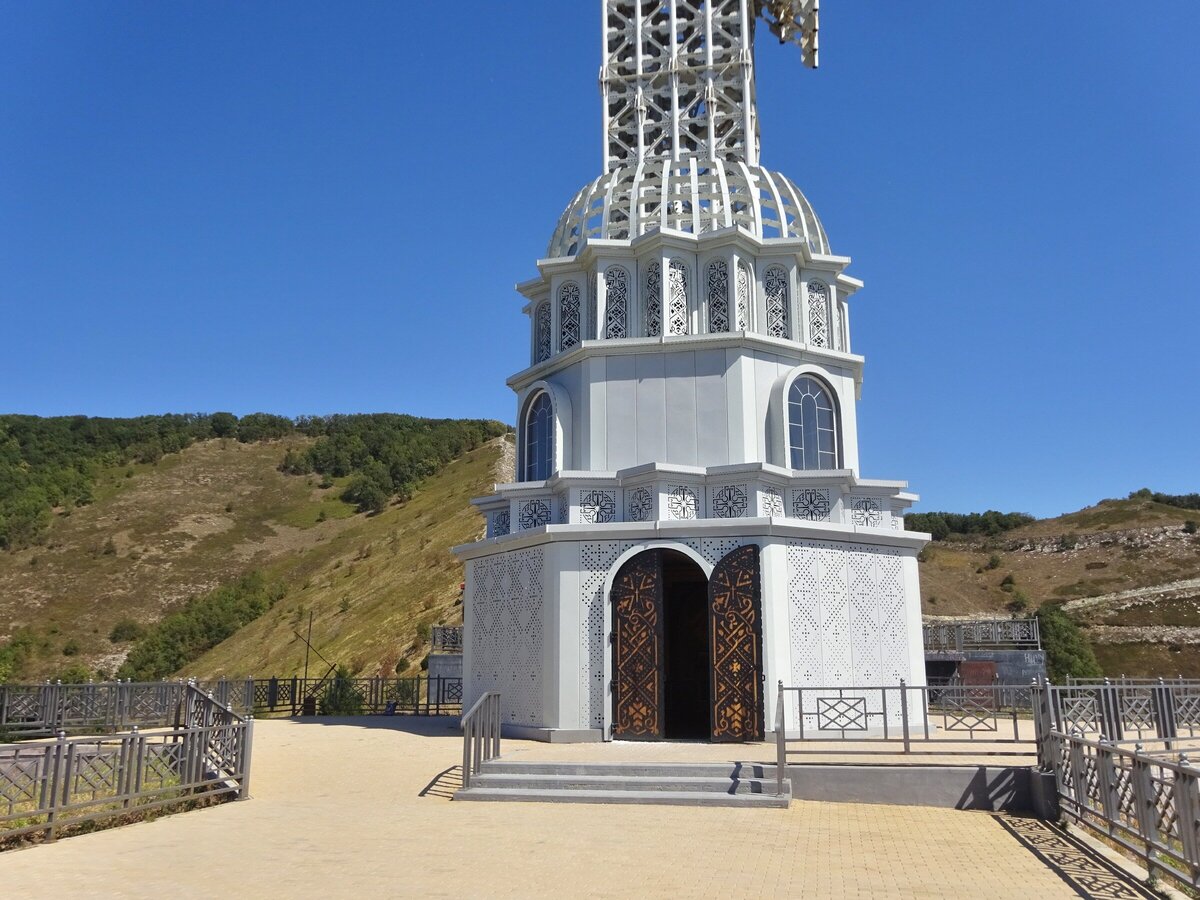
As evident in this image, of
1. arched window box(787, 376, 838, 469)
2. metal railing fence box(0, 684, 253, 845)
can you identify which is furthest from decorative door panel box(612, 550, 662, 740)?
metal railing fence box(0, 684, 253, 845)

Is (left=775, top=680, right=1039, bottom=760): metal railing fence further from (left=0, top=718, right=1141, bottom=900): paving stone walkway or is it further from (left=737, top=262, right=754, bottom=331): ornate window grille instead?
(left=737, top=262, right=754, bottom=331): ornate window grille

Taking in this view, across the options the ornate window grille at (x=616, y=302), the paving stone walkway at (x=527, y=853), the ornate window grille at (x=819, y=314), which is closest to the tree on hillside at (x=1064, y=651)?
the ornate window grille at (x=819, y=314)

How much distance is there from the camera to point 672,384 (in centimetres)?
1770

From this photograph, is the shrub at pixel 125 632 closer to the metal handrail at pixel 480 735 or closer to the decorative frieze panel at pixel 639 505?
the decorative frieze panel at pixel 639 505

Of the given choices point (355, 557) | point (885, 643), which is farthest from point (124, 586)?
point (885, 643)

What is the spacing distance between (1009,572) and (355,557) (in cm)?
4524

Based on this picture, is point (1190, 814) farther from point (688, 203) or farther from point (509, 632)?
point (688, 203)

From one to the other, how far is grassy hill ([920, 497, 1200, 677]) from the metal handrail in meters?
43.2

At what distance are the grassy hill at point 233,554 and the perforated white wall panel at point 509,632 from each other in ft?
87.2

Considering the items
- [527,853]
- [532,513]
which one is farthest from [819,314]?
[527,853]

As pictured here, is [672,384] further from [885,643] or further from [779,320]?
[885,643]

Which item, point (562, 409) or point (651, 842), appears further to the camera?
point (562, 409)

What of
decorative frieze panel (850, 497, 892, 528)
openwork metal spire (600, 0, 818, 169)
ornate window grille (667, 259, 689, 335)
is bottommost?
decorative frieze panel (850, 497, 892, 528)

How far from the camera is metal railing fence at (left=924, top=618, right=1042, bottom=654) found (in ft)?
86.8
